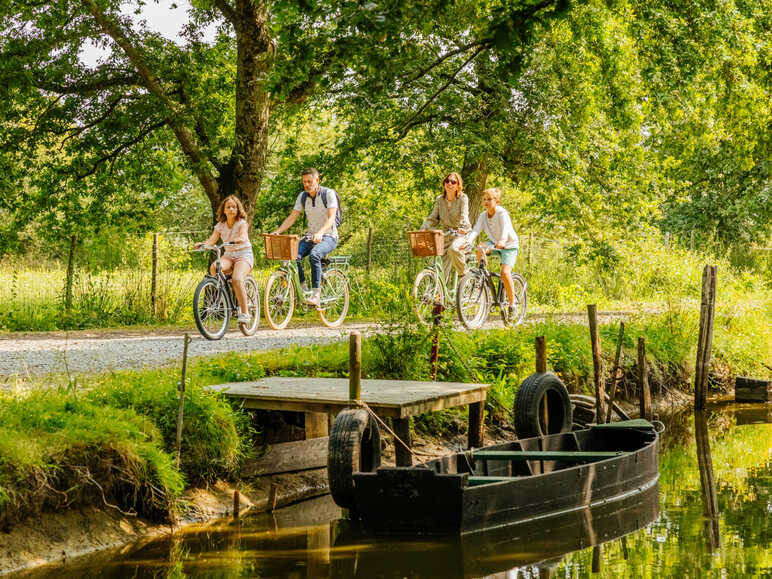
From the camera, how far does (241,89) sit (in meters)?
18.0

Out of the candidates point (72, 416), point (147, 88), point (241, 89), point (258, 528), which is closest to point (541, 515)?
point (258, 528)

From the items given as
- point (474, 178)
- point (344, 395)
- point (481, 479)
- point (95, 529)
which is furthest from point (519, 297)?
point (95, 529)

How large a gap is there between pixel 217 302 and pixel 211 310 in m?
0.15

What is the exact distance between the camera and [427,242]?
14141mm

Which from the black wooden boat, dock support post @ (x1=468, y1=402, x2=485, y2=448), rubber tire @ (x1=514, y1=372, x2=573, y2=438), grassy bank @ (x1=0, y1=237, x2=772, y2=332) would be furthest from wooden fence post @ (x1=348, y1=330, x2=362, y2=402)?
grassy bank @ (x1=0, y1=237, x2=772, y2=332)

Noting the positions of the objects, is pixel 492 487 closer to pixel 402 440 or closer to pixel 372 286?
pixel 402 440

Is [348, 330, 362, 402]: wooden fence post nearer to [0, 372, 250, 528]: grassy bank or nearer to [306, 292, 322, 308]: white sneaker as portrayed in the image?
[0, 372, 250, 528]: grassy bank

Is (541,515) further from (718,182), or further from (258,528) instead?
(718,182)

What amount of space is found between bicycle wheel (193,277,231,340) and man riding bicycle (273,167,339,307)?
123 centimetres

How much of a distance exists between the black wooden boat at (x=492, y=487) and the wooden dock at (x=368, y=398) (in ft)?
1.85

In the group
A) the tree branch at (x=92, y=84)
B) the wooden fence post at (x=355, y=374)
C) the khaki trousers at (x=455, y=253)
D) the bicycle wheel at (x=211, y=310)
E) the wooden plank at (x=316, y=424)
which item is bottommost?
the wooden plank at (x=316, y=424)

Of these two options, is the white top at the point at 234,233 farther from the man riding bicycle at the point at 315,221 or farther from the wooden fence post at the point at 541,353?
the wooden fence post at the point at 541,353

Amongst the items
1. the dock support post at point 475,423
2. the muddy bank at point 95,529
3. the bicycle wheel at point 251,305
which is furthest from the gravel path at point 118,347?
the muddy bank at point 95,529

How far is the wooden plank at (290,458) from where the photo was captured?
9.52 metres
